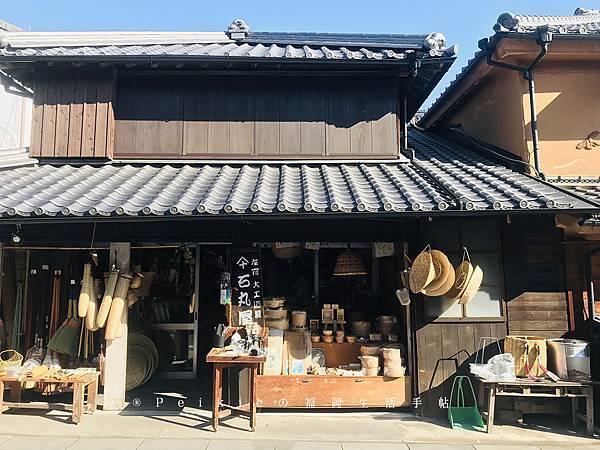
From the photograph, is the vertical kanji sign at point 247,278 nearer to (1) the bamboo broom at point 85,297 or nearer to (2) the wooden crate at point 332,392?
(2) the wooden crate at point 332,392

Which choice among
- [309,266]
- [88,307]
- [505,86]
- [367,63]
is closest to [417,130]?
[505,86]

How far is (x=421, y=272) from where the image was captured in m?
6.30

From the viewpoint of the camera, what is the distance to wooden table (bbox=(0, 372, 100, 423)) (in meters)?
6.39

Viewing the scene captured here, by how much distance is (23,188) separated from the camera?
673 cm

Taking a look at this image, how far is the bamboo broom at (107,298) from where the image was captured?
6.82 m

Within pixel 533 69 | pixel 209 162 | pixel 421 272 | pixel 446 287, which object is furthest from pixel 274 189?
pixel 533 69

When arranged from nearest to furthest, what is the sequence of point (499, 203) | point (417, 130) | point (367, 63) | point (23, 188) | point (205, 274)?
point (499, 203)
point (23, 188)
point (367, 63)
point (205, 274)
point (417, 130)

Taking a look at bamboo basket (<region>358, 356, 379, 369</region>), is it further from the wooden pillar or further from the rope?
the rope

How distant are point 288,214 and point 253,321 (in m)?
2.09

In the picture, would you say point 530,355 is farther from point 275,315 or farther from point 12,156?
point 12,156

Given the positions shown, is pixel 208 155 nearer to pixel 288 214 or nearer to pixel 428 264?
pixel 288 214

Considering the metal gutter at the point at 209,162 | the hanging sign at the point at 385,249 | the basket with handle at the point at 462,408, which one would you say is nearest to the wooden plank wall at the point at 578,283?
the basket with handle at the point at 462,408

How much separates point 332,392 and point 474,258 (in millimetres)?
3138

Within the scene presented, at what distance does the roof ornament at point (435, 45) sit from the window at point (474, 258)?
3.15m
